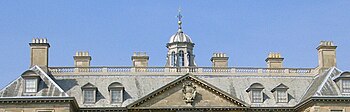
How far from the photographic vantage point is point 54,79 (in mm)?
62125

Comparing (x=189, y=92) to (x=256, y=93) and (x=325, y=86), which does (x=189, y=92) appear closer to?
(x=256, y=93)

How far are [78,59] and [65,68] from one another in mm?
1866

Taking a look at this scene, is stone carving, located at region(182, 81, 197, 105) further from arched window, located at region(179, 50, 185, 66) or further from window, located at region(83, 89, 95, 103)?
arched window, located at region(179, 50, 185, 66)

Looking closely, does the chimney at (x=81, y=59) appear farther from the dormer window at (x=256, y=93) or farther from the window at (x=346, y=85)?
the window at (x=346, y=85)

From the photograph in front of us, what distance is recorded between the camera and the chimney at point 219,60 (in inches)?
2598

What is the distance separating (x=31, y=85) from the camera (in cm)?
5831

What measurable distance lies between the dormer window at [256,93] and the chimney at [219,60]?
15.4ft

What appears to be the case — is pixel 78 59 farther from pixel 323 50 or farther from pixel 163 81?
pixel 323 50

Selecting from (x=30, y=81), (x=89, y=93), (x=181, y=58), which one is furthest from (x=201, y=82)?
(x=181, y=58)

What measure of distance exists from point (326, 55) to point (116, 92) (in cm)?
1523

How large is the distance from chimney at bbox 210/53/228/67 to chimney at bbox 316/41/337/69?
6.84 meters

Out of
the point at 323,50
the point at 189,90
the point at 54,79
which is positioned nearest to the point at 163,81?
the point at 189,90

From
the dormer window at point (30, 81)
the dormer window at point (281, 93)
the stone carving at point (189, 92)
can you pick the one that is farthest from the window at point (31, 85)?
the dormer window at point (281, 93)

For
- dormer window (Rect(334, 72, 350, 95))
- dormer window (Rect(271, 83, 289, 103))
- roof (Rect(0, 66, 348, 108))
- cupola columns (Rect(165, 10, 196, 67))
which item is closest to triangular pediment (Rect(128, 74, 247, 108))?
roof (Rect(0, 66, 348, 108))
